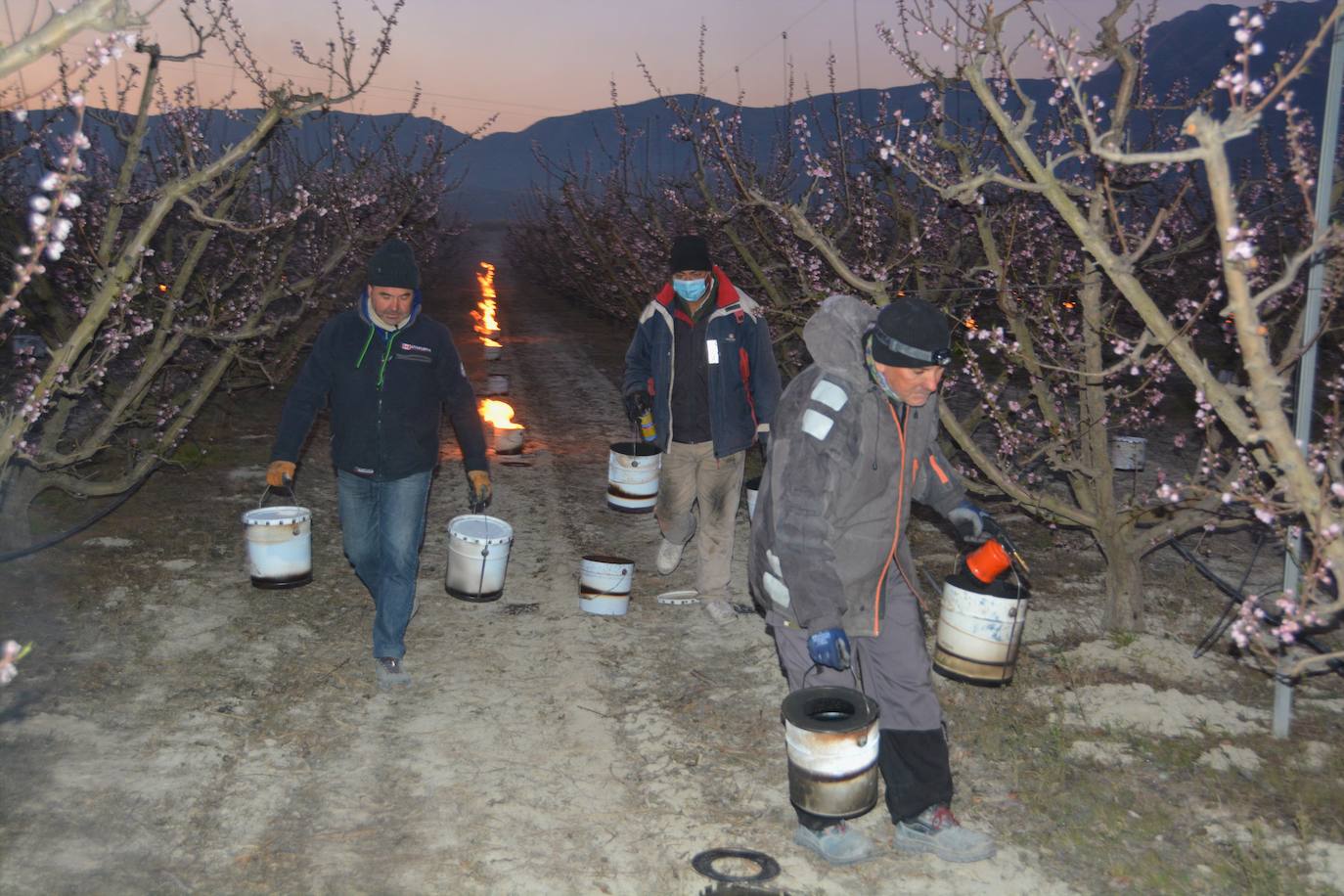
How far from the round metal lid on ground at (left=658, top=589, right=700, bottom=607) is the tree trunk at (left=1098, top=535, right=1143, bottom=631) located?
7.46 ft

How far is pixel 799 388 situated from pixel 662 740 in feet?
6.26

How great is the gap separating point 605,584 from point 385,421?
1.76 metres

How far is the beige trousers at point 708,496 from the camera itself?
6.53 m

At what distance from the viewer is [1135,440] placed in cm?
934

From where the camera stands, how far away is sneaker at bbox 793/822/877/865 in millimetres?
4055

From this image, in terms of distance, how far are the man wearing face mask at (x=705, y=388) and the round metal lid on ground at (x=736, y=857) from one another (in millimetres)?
2434

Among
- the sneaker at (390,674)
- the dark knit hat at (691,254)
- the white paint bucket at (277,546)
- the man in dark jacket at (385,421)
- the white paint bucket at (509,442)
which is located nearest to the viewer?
the man in dark jacket at (385,421)

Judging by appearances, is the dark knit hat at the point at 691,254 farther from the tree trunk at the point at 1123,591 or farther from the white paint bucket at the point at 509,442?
the white paint bucket at the point at 509,442

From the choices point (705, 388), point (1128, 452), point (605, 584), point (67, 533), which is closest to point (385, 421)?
point (605, 584)

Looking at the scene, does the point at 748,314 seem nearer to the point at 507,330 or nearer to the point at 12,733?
the point at 12,733

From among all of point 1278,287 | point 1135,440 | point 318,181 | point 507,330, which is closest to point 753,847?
point 1278,287

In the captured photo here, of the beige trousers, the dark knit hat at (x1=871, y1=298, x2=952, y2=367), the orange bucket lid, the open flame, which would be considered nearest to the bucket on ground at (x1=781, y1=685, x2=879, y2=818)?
the orange bucket lid

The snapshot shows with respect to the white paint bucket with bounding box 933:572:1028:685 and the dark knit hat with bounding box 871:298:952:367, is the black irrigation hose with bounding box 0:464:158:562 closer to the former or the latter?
the white paint bucket with bounding box 933:572:1028:685

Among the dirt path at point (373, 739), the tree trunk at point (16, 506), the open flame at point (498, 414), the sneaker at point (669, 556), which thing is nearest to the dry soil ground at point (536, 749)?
the dirt path at point (373, 739)
